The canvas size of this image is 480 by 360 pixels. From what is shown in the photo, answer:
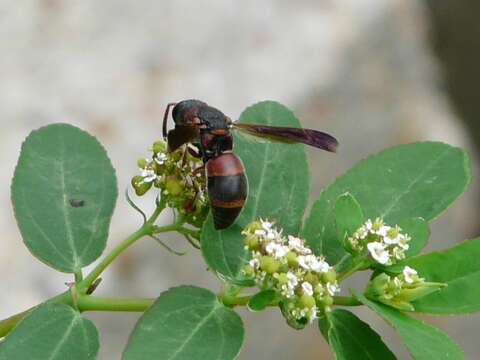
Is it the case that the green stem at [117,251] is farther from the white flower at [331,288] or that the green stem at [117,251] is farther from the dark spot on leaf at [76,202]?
the white flower at [331,288]

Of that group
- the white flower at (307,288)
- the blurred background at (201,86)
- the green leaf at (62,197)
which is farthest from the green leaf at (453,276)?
the blurred background at (201,86)

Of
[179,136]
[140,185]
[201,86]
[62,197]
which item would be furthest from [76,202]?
[201,86]

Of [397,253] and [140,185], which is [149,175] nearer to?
[140,185]

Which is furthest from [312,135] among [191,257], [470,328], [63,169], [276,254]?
[470,328]

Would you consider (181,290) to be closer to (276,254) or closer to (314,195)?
(276,254)

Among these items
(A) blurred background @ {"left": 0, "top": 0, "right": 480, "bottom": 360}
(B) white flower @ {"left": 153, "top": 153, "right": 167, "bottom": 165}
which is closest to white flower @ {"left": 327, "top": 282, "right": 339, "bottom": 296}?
(B) white flower @ {"left": 153, "top": 153, "right": 167, "bottom": 165}

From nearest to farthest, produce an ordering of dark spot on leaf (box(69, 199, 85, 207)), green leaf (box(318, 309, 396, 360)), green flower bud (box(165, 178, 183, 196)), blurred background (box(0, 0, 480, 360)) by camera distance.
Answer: green leaf (box(318, 309, 396, 360)) < green flower bud (box(165, 178, 183, 196)) < dark spot on leaf (box(69, 199, 85, 207)) < blurred background (box(0, 0, 480, 360))

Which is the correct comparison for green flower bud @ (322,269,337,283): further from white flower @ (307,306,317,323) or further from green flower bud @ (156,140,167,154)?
→ green flower bud @ (156,140,167,154)
